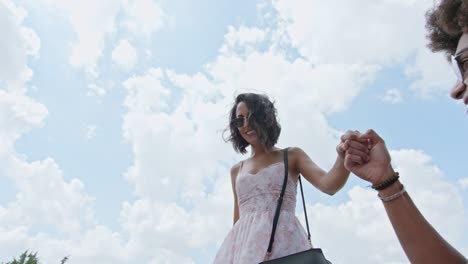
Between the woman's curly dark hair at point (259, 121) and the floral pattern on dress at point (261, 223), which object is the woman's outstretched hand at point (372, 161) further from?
the woman's curly dark hair at point (259, 121)

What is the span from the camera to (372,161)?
196 centimetres

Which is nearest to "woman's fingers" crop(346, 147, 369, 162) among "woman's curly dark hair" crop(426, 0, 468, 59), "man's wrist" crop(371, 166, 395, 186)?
"man's wrist" crop(371, 166, 395, 186)

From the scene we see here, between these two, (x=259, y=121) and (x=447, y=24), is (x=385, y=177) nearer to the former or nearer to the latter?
(x=447, y=24)

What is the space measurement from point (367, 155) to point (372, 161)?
0.05 metres

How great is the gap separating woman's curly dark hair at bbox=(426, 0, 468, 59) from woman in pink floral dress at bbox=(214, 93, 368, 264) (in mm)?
1013

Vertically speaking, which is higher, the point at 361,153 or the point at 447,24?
the point at 447,24

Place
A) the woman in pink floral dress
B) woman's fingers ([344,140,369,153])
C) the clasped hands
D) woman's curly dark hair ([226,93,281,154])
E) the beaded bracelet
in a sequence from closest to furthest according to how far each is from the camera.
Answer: the beaded bracelet
the clasped hands
woman's fingers ([344,140,369,153])
the woman in pink floral dress
woman's curly dark hair ([226,93,281,154])

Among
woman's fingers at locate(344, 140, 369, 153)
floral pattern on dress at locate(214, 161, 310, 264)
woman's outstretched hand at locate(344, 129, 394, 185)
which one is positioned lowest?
woman's outstretched hand at locate(344, 129, 394, 185)

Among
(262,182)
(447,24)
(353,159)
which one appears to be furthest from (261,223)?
(447,24)

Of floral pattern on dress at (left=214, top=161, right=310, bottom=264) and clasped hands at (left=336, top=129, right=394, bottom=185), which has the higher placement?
floral pattern on dress at (left=214, top=161, right=310, bottom=264)

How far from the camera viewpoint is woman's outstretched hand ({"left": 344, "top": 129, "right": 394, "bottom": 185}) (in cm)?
188

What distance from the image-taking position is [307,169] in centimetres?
350

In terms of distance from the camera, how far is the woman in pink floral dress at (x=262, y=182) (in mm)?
3084

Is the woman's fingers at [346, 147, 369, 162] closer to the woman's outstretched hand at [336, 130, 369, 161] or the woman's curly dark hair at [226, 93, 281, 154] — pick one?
the woman's outstretched hand at [336, 130, 369, 161]
